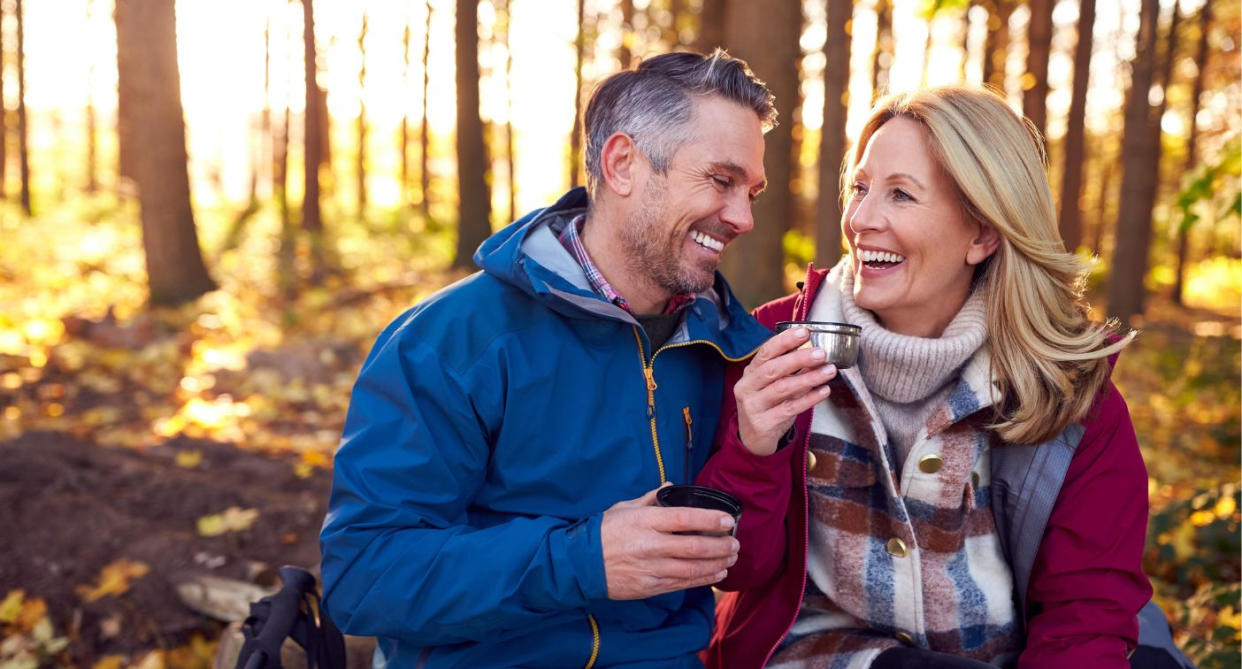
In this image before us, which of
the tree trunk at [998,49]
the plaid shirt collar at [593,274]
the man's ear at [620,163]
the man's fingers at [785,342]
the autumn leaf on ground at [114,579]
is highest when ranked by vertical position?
the tree trunk at [998,49]

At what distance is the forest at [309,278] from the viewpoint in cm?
405

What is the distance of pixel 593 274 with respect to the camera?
2822 millimetres

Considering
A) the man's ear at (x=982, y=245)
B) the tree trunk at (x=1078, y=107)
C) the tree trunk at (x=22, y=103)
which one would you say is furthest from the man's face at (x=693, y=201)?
the tree trunk at (x=22, y=103)

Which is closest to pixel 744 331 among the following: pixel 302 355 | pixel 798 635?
pixel 798 635

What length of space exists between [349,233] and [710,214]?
58.2 ft

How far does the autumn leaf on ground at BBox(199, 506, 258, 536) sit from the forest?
0.05ft

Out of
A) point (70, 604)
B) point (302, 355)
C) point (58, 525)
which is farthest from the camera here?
point (302, 355)

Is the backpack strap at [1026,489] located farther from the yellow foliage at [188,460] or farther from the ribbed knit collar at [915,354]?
the yellow foliage at [188,460]

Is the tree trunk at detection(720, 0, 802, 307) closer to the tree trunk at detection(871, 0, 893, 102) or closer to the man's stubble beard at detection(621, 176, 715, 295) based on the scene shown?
the man's stubble beard at detection(621, 176, 715, 295)

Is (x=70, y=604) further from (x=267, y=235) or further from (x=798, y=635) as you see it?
(x=267, y=235)

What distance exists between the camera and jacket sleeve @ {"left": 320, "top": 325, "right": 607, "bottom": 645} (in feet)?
7.12

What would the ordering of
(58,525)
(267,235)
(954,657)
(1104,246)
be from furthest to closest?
(1104,246), (267,235), (58,525), (954,657)

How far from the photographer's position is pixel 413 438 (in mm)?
2264

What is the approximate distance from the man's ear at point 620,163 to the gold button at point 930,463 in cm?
120
